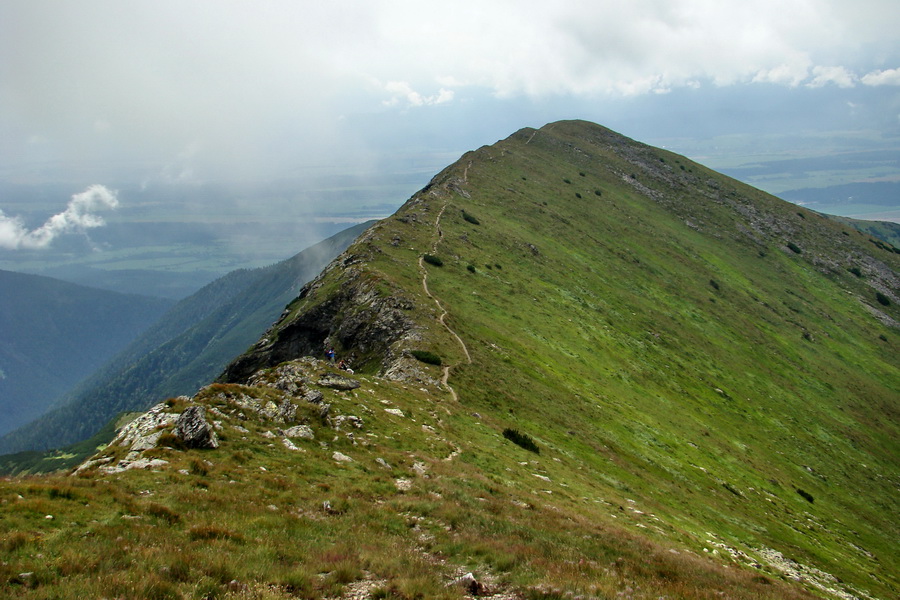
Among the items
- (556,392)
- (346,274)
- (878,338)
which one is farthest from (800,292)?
(346,274)

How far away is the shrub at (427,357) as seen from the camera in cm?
3809

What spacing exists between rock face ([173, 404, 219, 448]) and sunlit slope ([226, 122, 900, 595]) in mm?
12804

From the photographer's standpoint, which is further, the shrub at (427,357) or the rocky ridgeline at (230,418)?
the shrub at (427,357)

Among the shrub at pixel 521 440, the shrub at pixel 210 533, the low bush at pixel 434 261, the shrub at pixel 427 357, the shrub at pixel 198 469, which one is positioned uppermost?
the low bush at pixel 434 261

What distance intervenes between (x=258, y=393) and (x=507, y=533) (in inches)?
560

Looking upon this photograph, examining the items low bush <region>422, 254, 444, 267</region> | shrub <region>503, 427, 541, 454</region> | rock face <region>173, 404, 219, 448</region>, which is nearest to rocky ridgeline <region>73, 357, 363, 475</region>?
rock face <region>173, 404, 219, 448</region>

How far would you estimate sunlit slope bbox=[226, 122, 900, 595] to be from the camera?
3538cm

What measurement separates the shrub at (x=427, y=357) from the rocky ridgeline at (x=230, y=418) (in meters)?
9.97

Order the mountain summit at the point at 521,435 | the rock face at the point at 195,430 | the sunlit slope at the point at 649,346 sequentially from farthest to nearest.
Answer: the sunlit slope at the point at 649,346 < the rock face at the point at 195,430 < the mountain summit at the point at 521,435

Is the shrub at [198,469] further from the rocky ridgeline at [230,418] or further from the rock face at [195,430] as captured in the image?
the rock face at [195,430]

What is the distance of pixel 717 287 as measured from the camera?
9581cm

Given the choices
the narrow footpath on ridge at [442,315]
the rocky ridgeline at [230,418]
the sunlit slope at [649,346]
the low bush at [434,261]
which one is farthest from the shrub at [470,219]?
the rocky ridgeline at [230,418]

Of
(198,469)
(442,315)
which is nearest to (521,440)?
(442,315)

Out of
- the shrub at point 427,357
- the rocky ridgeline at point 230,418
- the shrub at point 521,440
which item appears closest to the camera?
the rocky ridgeline at point 230,418
